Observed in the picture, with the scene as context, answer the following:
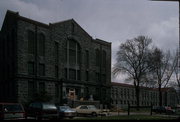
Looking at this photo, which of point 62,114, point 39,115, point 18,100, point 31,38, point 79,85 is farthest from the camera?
point 79,85

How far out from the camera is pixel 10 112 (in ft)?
60.6

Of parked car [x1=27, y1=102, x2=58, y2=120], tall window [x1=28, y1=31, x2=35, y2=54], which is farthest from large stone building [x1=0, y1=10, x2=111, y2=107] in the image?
parked car [x1=27, y1=102, x2=58, y2=120]

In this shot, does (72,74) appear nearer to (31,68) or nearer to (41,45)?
(41,45)

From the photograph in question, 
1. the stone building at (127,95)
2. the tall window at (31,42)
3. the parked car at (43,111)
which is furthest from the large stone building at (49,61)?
the parked car at (43,111)

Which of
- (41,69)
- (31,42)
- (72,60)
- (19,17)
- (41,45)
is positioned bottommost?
(41,69)

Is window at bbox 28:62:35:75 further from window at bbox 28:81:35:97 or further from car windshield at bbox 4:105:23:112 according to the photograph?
car windshield at bbox 4:105:23:112

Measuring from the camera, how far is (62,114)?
2933 cm

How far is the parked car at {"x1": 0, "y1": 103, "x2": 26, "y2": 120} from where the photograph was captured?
59.9 ft

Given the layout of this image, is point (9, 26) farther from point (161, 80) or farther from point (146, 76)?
point (161, 80)

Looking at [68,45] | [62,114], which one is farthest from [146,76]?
[62,114]

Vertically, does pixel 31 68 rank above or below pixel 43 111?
above

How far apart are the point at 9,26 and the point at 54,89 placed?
14560 mm

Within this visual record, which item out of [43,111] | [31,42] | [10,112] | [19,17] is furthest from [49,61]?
[10,112]

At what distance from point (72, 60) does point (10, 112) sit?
43.1 metres
